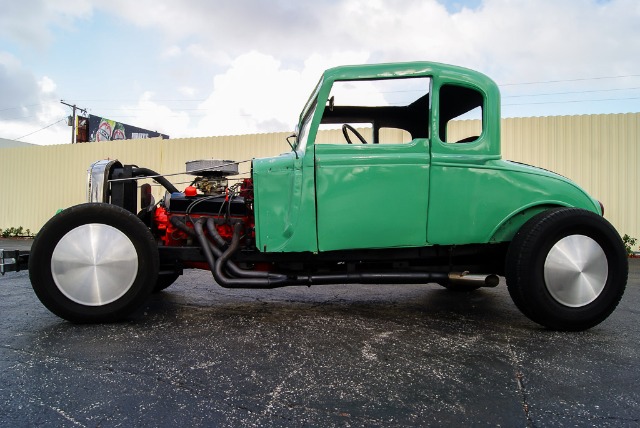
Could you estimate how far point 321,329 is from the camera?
3.17 m

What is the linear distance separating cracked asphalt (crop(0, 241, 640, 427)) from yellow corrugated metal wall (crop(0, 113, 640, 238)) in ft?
6.08

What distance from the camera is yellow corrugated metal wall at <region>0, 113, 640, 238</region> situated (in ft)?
30.2

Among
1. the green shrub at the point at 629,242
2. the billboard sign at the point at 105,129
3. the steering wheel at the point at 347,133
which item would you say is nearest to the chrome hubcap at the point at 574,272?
the steering wheel at the point at 347,133

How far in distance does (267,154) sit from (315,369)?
941 centimetres

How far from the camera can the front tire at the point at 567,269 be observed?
310cm

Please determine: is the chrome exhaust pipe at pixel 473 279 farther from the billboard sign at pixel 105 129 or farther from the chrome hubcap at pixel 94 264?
the billboard sign at pixel 105 129

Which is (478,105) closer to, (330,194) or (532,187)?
(532,187)

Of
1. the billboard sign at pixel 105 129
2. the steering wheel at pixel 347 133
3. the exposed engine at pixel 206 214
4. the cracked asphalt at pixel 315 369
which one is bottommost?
the cracked asphalt at pixel 315 369

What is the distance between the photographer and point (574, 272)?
3145mm

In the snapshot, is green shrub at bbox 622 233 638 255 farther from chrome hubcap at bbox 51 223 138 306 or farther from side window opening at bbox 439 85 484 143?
chrome hubcap at bbox 51 223 138 306

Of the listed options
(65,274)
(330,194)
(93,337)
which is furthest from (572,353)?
(65,274)

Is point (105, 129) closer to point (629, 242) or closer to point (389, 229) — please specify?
point (629, 242)

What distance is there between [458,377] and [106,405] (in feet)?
5.49

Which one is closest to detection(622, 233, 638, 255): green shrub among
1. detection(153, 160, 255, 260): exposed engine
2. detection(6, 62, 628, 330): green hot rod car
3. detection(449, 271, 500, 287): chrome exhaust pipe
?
detection(6, 62, 628, 330): green hot rod car
